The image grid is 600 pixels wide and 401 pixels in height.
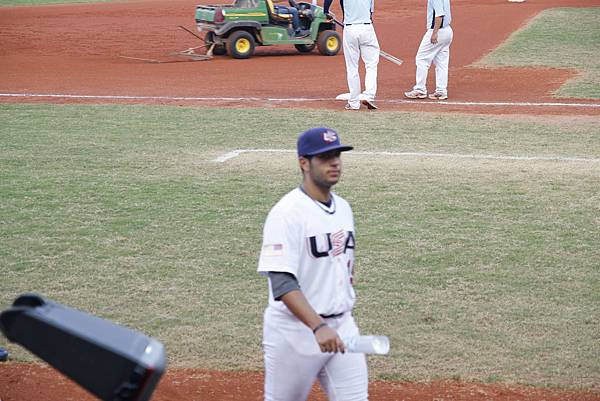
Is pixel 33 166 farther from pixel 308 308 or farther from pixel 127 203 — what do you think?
pixel 308 308

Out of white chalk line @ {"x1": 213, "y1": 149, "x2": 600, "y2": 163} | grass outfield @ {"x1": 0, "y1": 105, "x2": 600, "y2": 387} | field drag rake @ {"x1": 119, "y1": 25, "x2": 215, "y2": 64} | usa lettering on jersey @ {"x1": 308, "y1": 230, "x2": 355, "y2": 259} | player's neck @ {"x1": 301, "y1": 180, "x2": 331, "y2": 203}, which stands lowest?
field drag rake @ {"x1": 119, "y1": 25, "x2": 215, "y2": 64}

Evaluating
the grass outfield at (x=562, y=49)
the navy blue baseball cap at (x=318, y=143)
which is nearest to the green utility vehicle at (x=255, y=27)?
the grass outfield at (x=562, y=49)

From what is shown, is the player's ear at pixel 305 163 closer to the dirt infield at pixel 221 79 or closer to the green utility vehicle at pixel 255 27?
the dirt infield at pixel 221 79

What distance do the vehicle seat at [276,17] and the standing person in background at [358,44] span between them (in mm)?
6522

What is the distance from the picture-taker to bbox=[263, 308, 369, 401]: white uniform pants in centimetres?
483

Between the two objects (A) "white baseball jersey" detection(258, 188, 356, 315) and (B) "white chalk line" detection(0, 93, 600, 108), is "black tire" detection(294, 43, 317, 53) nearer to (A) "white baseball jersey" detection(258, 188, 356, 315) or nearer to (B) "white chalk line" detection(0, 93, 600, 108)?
(B) "white chalk line" detection(0, 93, 600, 108)

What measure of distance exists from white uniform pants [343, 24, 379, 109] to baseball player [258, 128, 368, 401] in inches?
463

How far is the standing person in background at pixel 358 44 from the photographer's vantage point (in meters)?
16.4

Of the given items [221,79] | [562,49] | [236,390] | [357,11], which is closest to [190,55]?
[221,79]

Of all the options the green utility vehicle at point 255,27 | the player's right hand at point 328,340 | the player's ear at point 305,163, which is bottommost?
the green utility vehicle at point 255,27

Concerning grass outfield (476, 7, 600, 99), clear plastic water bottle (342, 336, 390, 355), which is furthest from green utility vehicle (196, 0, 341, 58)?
clear plastic water bottle (342, 336, 390, 355)

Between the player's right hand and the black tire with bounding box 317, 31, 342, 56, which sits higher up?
the player's right hand

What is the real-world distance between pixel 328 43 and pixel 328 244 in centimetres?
1998

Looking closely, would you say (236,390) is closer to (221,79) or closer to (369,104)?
(369,104)
